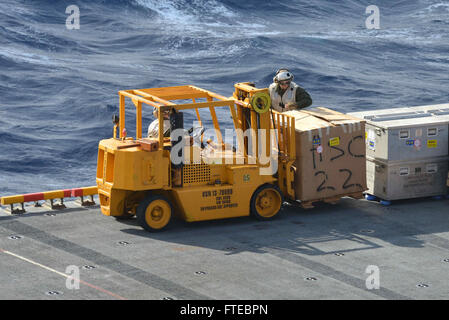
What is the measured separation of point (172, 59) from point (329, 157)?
24.0m

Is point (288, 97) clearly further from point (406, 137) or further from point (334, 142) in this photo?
point (406, 137)

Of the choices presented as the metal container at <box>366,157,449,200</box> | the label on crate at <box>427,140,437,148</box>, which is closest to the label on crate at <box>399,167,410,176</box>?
the metal container at <box>366,157,449,200</box>

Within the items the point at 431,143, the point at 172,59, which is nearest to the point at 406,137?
the point at 431,143

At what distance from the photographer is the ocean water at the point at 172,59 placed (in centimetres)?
3047

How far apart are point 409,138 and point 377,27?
109 feet

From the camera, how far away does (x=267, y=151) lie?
714 inches

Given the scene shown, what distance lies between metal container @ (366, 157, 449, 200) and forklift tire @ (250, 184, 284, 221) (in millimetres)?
2397

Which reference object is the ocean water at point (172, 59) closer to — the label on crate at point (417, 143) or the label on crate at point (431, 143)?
the label on crate at point (417, 143)

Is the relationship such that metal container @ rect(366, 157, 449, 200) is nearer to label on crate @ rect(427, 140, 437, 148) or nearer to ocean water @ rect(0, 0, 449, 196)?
label on crate @ rect(427, 140, 437, 148)

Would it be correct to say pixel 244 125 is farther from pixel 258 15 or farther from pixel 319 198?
pixel 258 15

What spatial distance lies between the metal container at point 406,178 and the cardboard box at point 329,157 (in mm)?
534

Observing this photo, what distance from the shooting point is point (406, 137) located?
1895 cm

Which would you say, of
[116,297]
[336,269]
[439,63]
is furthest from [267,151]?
[439,63]

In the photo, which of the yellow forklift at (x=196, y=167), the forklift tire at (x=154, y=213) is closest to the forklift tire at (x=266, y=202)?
the yellow forklift at (x=196, y=167)
